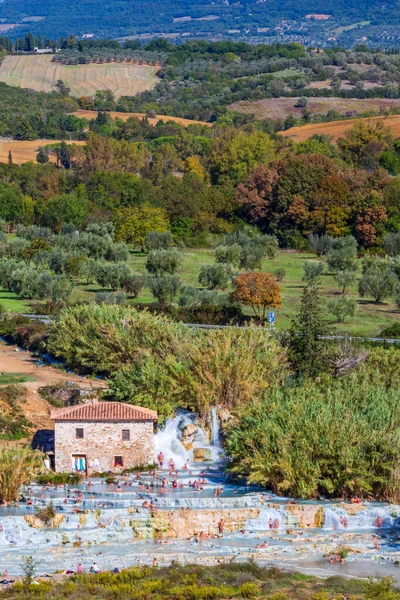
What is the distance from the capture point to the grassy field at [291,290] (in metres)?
85.8

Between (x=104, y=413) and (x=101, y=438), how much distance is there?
1083mm

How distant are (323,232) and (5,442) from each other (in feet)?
219

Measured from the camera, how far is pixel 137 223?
11819 cm

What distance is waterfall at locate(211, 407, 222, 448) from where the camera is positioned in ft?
200

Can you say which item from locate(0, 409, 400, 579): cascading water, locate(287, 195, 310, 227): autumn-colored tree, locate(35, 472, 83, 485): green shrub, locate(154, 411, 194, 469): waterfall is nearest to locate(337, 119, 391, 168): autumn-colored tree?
locate(287, 195, 310, 227): autumn-colored tree

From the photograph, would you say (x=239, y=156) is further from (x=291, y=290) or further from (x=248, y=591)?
(x=248, y=591)

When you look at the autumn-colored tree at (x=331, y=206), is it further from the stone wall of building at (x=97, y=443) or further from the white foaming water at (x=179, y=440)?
the stone wall of building at (x=97, y=443)

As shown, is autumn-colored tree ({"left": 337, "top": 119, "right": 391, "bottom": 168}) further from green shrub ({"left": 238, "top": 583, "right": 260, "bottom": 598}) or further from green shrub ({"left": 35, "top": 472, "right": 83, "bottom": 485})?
green shrub ({"left": 238, "top": 583, "right": 260, "bottom": 598})

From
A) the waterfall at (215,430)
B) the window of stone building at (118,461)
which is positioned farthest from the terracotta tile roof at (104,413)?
the waterfall at (215,430)

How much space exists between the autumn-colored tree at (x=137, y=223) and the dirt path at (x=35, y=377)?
37013 mm

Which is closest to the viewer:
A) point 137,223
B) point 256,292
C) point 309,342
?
point 309,342

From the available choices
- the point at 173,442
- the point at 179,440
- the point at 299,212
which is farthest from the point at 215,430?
the point at 299,212

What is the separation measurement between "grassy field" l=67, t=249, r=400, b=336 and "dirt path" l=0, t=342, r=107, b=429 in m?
14.5

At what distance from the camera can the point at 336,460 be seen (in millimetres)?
53812
